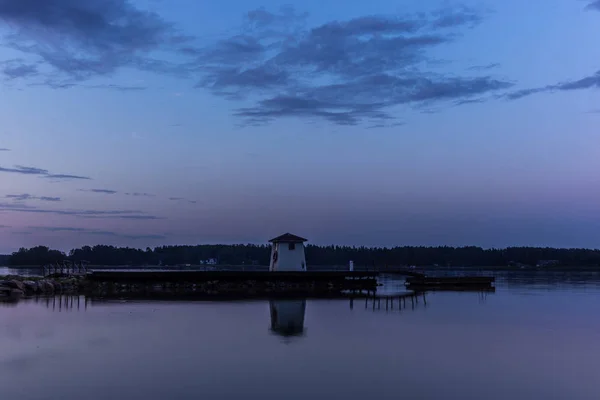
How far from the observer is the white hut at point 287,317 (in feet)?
85.8

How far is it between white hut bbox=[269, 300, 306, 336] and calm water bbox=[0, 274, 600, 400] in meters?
0.13

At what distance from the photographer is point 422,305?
4044cm

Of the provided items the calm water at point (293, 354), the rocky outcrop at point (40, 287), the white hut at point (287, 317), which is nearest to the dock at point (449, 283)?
the white hut at point (287, 317)

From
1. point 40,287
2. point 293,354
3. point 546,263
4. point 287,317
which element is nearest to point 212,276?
point 40,287

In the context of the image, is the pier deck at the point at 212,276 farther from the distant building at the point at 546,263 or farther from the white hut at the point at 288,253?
the distant building at the point at 546,263

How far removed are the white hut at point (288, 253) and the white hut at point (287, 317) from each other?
50.3ft

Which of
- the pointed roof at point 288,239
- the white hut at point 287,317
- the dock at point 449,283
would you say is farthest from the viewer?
the dock at point 449,283

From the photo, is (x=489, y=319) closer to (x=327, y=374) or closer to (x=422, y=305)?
(x=422, y=305)

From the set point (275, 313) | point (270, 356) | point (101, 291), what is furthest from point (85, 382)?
point (101, 291)

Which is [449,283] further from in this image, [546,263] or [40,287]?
[546,263]

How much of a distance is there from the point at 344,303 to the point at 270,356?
20.9 metres

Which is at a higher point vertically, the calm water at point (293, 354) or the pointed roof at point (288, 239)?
the pointed roof at point (288, 239)

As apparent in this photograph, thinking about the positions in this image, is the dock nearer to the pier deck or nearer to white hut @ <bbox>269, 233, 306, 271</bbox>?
the pier deck

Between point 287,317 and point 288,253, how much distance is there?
25.3m
